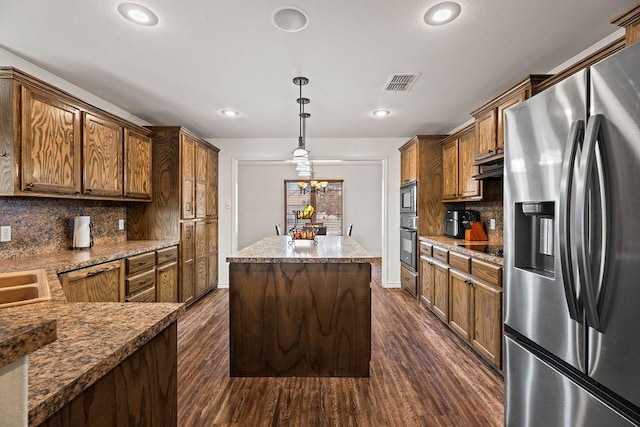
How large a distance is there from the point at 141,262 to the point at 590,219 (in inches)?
136

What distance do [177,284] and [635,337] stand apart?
13.3 ft

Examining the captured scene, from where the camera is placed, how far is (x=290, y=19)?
6.72 feet

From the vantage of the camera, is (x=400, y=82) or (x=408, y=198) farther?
(x=408, y=198)

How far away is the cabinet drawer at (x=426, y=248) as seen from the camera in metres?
3.95

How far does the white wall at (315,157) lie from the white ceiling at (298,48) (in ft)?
5.23

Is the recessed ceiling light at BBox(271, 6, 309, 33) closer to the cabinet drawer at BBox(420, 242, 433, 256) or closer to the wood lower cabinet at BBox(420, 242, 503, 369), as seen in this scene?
the wood lower cabinet at BBox(420, 242, 503, 369)

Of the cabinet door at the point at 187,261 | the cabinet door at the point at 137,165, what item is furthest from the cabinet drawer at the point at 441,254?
the cabinet door at the point at 137,165

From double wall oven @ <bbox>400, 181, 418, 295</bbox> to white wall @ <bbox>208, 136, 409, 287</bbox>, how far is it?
8.5 inches

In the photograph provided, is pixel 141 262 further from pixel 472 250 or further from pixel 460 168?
pixel 460 168

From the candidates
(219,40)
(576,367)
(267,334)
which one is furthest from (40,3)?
(576,367)

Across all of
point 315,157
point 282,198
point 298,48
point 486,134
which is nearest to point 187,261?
point 315,157

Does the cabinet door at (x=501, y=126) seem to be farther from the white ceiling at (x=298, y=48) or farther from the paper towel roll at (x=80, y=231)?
the paper towel roll at (x=80, y=231)

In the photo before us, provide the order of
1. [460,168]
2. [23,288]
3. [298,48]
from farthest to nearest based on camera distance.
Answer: [460,168] < [298,48] < [23,288]

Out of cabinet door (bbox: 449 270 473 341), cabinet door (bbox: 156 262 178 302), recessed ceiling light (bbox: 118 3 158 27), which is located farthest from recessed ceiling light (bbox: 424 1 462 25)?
cabinet door (bbox: 156 262 178 302)
